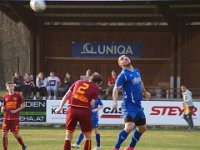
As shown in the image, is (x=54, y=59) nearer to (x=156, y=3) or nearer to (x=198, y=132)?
(x=156, y=3)

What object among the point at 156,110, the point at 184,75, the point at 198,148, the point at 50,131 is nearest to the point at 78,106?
the point at 198,148

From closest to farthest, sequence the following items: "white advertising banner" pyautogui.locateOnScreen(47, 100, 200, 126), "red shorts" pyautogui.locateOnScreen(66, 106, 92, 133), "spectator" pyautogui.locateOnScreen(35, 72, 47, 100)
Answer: "red shorts" pyautogui.locateOnScreen(66, 106, 92, 133) < "white advertising banner" pyautogui.locateOnScreen(47, 100, 200, 126) < "spectator" pyautogui.locateOnScreen(35, 72, 47, 100)

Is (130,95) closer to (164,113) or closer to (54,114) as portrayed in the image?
(164,113)

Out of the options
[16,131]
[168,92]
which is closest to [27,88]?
[168,92]

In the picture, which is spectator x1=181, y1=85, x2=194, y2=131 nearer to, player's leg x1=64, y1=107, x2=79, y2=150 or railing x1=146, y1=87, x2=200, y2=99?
railing x1=146, y1=87, x2=200, y2=99

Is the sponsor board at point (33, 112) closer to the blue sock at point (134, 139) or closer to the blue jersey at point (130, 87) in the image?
the blue sock at point (134, 139)

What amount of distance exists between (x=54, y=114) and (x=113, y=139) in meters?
6.97

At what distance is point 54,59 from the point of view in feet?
125

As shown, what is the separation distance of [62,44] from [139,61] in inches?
177

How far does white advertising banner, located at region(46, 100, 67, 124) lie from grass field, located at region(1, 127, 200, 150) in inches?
19.0

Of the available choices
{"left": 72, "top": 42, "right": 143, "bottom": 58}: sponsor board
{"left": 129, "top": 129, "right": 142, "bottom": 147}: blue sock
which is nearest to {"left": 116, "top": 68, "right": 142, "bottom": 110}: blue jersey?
{"left": 129, "top": 129, "right": 142, "bottom": 147}: blue sock

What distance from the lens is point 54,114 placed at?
29156 mm

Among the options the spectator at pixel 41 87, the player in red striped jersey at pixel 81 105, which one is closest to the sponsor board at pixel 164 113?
the spectator at pixel 41 87

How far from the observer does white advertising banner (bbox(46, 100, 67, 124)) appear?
29094 mm
